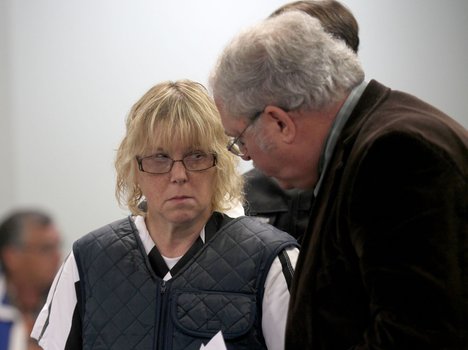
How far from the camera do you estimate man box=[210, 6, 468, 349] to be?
0.75 meters

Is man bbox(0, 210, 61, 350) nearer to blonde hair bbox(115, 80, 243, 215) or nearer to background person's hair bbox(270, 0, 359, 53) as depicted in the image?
blonde hair bbox(115, 80, 243, 215)

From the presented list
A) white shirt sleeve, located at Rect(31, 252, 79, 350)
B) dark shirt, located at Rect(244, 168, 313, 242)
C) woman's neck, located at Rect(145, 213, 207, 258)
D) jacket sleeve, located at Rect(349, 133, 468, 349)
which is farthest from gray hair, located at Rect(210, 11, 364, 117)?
dark shirt, located at Rect(244, 168, 313, 242)

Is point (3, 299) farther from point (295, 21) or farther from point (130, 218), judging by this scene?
point (130, 218)

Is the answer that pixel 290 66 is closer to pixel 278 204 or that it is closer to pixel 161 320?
pixel 161 320

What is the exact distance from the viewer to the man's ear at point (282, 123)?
36.8 inches

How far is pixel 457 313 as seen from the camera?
0.76 metres

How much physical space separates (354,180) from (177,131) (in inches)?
21.1

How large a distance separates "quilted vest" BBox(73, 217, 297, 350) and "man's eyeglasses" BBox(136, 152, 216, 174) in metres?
0.14

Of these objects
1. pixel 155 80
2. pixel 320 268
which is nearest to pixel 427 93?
pixel 155 80

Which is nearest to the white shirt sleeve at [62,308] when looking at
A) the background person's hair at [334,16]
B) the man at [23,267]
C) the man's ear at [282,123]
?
the man's ear at [282,123]

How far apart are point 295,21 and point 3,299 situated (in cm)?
79

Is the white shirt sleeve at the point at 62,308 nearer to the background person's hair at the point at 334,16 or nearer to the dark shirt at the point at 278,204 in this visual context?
the dark shirt at the point at 278,204

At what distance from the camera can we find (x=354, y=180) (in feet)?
2.63

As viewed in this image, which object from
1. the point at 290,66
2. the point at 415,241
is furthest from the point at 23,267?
the point at 290,66
